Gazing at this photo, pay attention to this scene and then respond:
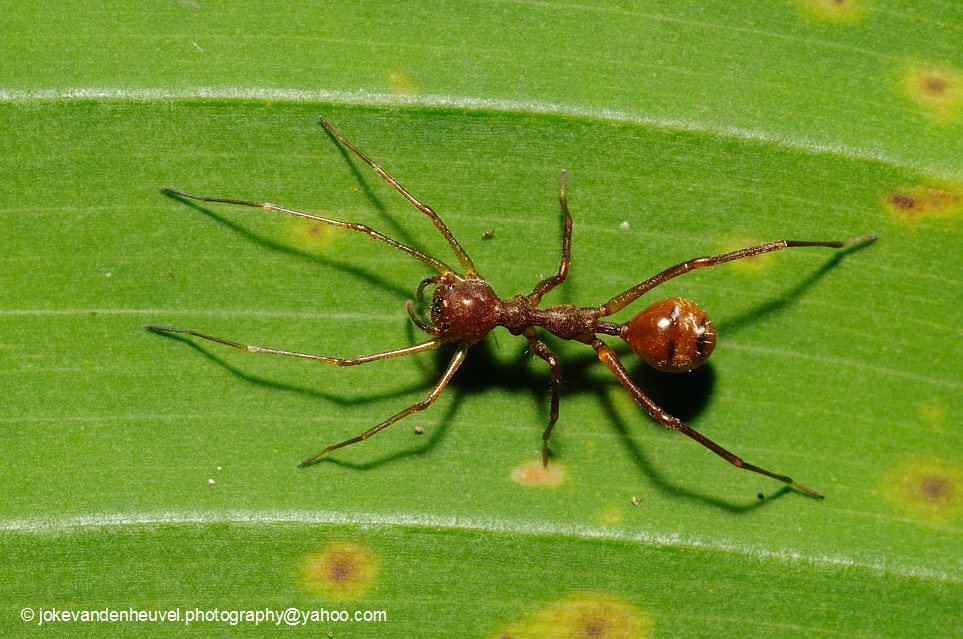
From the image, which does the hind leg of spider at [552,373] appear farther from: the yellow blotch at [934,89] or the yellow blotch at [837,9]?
the yellow blotch at [934,89]

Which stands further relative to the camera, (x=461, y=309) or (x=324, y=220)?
(x=461, y=309)

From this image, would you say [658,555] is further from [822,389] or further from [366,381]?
[366,381]

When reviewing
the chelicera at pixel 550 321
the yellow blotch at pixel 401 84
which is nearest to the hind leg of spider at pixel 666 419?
the chelicera at pixel 550 321

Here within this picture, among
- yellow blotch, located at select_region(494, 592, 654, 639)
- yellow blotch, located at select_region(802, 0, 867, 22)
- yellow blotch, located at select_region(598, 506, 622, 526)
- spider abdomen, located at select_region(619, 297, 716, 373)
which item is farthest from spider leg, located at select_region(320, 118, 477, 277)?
yellow blotch, located at select_region(802, 0, 867, 22)

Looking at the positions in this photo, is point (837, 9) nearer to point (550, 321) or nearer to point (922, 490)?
point (550, 321)

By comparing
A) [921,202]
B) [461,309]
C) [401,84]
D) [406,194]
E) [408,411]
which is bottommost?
[408,411]

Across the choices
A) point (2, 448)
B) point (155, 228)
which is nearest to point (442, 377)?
point (155, 228)

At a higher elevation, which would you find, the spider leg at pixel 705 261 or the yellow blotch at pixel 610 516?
the spider leg at pixel 705 261

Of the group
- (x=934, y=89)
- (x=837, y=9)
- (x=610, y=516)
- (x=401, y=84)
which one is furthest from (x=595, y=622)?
(x=837, y=9)
